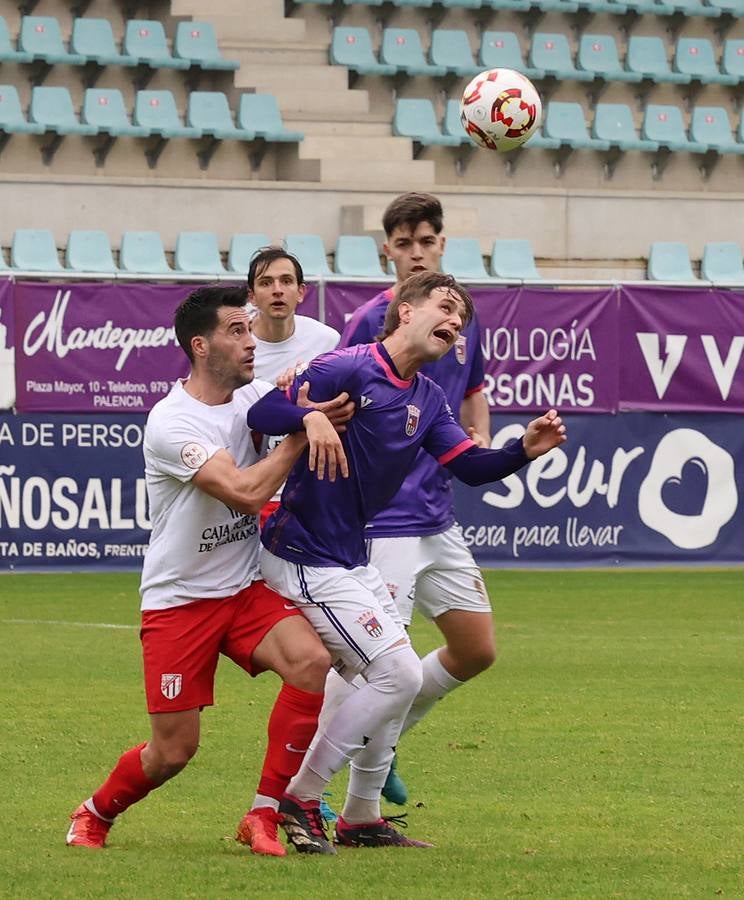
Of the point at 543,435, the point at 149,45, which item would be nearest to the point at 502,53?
the point at 149,45

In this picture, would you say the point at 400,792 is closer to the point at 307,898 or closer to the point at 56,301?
the point at 307,898

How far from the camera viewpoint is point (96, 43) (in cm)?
2200

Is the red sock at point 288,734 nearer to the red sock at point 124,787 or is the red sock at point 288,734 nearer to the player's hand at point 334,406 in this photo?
the red sock at point 124,787

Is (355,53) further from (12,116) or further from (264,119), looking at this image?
(12,116)

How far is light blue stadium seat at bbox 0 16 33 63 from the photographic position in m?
21.1

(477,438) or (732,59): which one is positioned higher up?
(732,59)

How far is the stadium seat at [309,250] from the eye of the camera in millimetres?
19234

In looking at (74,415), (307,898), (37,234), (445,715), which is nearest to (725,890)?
(307,898)

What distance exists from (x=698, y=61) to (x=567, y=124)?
2.83 metres

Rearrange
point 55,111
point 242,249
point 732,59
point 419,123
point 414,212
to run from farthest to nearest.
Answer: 1. point 732,59
2. point 419,123
3. point 55,111
4. point 242,249
5. point 414,212

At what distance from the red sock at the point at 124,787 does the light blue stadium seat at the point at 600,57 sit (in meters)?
20.1

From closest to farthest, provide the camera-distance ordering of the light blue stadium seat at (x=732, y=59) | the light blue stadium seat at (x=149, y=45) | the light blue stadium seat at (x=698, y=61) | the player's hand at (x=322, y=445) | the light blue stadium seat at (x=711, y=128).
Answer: the player's hand at (x=322, y=445), the light blue stadium seat at (x=149, y=45), the light blue stadium seat at (x=711, y=128), the light blue stadium seat at (x=698, y=61), the light blue stadium seat at (x=732, y=59)

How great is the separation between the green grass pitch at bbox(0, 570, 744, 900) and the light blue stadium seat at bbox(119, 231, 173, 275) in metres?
6.69

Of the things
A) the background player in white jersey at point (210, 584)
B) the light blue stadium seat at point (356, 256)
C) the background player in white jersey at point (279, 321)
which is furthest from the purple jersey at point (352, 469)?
the light blue stadium seat at point (356, 256)
